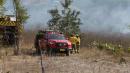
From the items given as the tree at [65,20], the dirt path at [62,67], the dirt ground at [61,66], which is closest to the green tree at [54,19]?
the tree at [65,20]

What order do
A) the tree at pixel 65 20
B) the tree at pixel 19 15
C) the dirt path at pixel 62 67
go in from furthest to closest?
the tree at pixel 65 20, the tree at pixel 19 15, the dirt path at pixel 62 67

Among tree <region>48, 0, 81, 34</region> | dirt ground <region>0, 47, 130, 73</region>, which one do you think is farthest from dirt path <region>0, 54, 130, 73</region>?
tree <region>48, 0, 81, 34</region>

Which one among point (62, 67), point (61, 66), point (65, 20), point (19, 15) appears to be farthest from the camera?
point (65, 20)

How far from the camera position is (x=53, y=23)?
58.7 m

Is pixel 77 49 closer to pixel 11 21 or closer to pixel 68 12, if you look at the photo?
A: pixel 11 21

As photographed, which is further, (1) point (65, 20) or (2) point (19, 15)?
(1) point (65, 20)

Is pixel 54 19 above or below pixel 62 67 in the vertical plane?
below

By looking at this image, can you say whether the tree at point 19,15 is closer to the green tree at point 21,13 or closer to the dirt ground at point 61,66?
the green tree at point 21,13

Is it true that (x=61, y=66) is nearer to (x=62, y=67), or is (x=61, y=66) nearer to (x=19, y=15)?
(x=62, y=67)

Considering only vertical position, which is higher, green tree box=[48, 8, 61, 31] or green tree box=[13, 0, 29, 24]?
green tree box=[13, 0, 29, 24]

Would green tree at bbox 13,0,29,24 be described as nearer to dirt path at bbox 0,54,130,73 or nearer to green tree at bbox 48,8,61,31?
dirt path at bbox 0,54,130,73

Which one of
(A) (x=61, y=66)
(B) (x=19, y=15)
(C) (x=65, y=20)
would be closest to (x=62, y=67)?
(A) (x=61, y=66)

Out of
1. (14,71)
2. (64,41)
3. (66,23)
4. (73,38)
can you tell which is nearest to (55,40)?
(64,41)

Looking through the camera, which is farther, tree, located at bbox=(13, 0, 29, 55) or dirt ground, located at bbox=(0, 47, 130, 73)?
tree, located at bbox=(13, 0, 29, 55)
